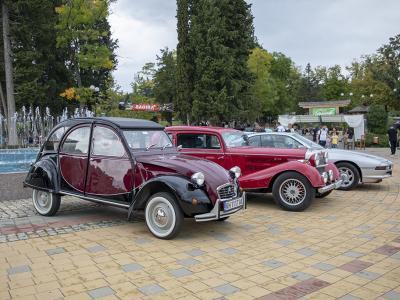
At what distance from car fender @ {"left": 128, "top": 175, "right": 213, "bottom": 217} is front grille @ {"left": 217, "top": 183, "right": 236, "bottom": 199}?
27cm

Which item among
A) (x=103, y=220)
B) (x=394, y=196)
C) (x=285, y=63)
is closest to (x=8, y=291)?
(x=103, y=220)

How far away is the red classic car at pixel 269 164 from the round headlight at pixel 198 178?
1.98 meters

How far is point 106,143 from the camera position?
6.74 m

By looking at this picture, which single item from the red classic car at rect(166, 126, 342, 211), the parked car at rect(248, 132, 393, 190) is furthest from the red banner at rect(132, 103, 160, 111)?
the red classic car at rect(166, 126, 342, 211)

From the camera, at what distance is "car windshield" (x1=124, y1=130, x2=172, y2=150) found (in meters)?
6.64

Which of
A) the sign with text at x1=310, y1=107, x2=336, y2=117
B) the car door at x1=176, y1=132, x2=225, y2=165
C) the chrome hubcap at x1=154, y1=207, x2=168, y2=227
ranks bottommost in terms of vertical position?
the chrome hubcap at x1=154, y1=207, x2=168, y2=227

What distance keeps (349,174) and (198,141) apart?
4.41 m

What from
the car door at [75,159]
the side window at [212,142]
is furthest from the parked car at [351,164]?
the car door at [75,159]

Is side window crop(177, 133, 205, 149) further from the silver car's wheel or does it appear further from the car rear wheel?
the car rear wheel

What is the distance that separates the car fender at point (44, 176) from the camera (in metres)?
7.16

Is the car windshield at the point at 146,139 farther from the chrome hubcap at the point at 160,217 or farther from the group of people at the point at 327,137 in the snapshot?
the group of people at the point at 327,137

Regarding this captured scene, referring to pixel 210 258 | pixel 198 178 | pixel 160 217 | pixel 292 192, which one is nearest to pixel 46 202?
pixel 160 217

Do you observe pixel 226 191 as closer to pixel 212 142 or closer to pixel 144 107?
pixel 212 142

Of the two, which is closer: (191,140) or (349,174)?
(191,140)
